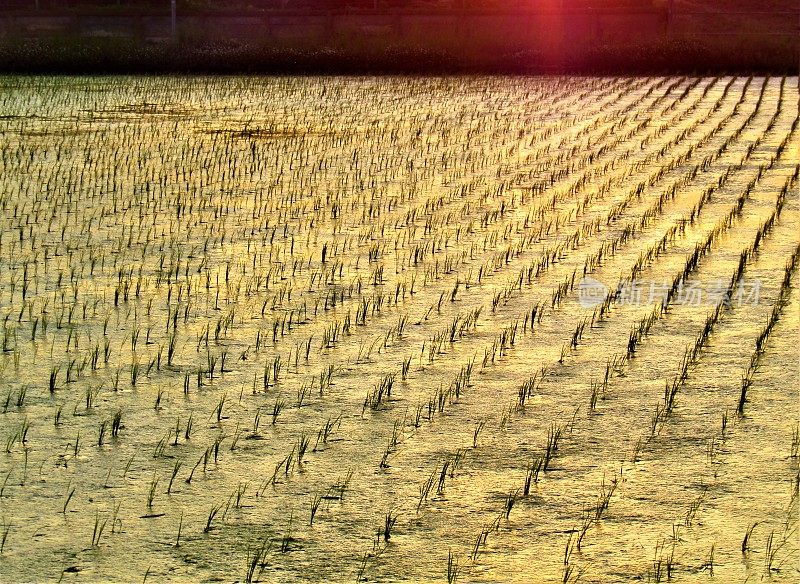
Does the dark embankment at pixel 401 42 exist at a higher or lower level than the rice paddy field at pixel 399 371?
lower

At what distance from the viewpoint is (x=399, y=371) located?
12.9 ft

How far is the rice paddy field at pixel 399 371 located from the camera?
273cm

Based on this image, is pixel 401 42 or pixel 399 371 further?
pixel 401 42

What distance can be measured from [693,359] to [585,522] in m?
1.42

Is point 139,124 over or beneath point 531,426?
beneath

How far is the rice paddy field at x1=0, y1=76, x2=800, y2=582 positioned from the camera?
2.73 metres

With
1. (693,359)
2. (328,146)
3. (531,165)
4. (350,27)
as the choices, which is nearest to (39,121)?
(328,146)

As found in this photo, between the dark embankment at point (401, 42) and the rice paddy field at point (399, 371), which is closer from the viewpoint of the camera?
the rice paddy field at point (399, 371)

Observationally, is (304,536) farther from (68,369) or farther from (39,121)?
(39,121)

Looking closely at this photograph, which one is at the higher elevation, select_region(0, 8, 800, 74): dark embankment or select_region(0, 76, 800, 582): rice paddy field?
select_region(0, 76, 800, 582): rice paddy field

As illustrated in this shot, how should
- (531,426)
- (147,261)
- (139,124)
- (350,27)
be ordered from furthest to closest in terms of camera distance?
(350,27) → (139,124) → (147,261) → (531,426)

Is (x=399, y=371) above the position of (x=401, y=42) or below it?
above

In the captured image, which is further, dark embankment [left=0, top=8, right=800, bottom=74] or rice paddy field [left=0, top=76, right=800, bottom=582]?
dark embankment [left=0, top=8, right=800, bottom=74]

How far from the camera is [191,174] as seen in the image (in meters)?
8.05
